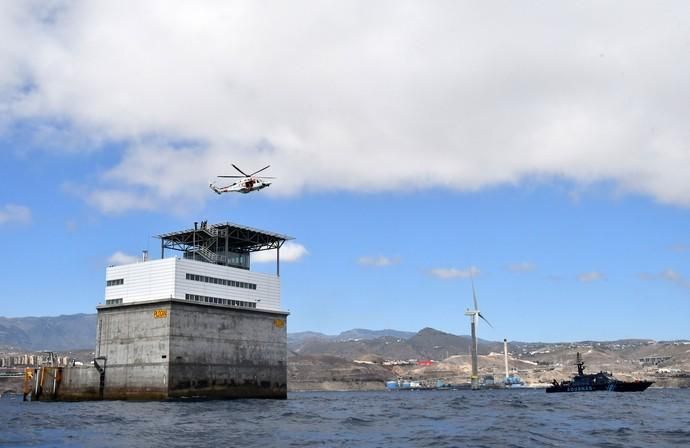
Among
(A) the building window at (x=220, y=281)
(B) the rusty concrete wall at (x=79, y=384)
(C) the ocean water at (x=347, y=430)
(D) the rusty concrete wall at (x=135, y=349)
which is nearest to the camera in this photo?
(C) the ocean water at (x=347, y=430)

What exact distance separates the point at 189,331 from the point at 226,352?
9.48 metres

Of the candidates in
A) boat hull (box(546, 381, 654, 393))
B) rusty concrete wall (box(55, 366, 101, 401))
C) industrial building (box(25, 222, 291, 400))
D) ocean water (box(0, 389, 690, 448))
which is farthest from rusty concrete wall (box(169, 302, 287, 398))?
boat hull (box(546, 381, 654, 393))

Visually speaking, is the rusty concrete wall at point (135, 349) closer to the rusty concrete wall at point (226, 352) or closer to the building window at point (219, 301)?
the rusty concrete wall at point (226, 352)

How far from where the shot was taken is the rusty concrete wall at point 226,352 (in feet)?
410

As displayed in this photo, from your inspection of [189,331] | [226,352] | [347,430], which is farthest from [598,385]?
[347,430]

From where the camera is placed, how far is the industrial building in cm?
12488

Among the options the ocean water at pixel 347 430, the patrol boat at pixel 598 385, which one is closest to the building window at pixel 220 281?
the ocean water at pixel 347 430

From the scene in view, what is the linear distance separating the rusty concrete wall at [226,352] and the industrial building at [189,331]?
6.9 inches

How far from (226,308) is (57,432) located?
73091 mm

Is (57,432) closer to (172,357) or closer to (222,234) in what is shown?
(172,357)

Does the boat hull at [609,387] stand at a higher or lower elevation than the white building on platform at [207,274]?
lower

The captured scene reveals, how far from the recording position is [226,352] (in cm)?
13288

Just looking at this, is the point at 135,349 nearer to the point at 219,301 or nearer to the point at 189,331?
the point at 189,331

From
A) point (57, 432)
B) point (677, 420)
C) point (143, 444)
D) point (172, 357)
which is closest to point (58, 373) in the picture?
point (172, 357)
